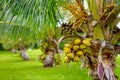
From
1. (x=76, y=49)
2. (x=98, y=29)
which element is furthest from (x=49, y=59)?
(x=76, y=49)

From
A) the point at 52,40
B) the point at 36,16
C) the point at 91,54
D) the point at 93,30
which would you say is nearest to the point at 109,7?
the point at 93,30

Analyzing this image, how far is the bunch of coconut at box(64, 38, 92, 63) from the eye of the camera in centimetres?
700

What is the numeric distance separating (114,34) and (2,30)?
9.16 metres

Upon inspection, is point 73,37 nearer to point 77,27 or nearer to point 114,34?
point 77,27

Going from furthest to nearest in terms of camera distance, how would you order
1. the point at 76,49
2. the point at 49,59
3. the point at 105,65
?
the point at 49,59 → the point at 105,65 → the point at 76,49

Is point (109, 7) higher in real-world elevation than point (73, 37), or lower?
higher

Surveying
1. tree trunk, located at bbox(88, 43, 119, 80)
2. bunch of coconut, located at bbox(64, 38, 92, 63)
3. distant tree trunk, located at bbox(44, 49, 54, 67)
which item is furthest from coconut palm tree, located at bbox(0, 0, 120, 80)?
distant tree trunk, located at bbox(44, 49, 54, 67)

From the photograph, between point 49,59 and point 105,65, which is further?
point 49,59

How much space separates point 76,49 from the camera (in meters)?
7.09

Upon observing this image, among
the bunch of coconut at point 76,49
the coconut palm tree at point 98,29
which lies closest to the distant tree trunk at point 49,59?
the coconut palm tree at point 98,29

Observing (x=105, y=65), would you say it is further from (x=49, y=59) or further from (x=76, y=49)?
(x=49, y=59)

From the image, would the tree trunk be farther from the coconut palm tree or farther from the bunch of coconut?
the bunch of coconut

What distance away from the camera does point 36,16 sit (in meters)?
6.25

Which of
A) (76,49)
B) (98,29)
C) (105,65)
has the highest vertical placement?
(98,29)
